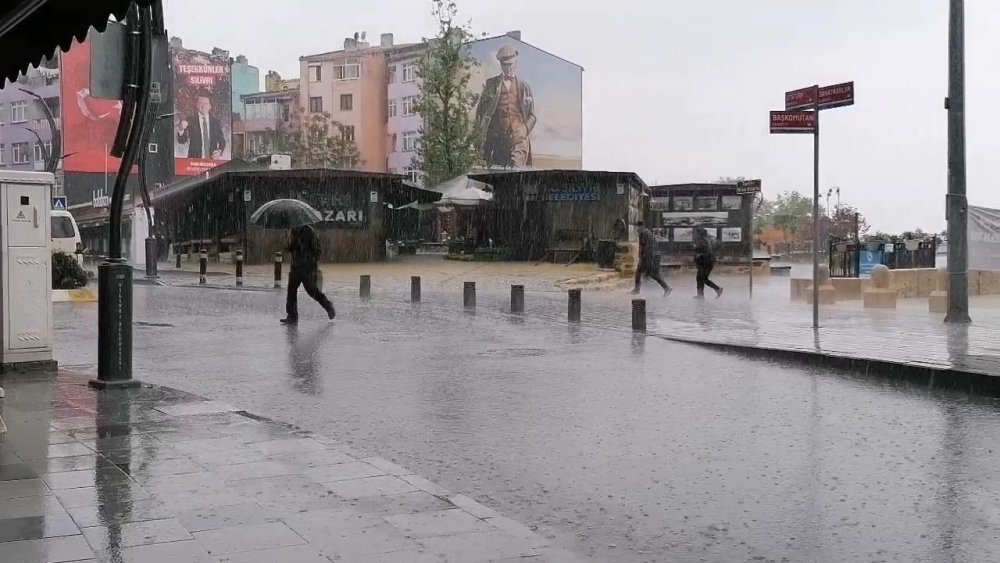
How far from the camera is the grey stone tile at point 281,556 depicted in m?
4.05

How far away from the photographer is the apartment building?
81188 millimetres

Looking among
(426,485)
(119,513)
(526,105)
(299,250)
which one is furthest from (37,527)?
(526,105)

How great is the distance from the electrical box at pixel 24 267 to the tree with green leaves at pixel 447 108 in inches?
1530

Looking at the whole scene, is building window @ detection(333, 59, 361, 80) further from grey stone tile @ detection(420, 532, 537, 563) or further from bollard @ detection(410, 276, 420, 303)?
grey stone tile @ detection(420, 532, 537, 563)

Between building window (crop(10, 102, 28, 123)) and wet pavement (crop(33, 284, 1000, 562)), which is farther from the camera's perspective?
building window (crop(10, 102, 28, 123))

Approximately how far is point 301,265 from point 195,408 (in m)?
8.08

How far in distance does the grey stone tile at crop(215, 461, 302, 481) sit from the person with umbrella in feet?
31.9

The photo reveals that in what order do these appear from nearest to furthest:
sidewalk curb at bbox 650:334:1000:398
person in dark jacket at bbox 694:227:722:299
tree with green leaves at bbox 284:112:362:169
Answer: sidewalk curb at bbox 650:334:1000:398, person in dark jacket at bbox 694:227:722:299, tree with green leaves at bbox 284:112:362:169

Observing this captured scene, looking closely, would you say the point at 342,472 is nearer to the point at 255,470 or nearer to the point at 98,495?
the point at 255,470

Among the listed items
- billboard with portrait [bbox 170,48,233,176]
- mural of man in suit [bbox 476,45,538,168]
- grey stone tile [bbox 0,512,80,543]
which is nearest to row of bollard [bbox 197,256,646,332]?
grey stone tile [bbox 0,512,80,543]

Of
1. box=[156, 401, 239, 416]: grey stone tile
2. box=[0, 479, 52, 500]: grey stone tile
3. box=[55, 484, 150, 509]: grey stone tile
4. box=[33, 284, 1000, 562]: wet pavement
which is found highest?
box=[156, 401, 239, 416]: grey stone tile

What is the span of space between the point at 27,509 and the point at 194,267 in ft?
113

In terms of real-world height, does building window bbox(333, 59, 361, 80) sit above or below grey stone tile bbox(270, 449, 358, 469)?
above

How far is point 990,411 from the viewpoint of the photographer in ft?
27.1
